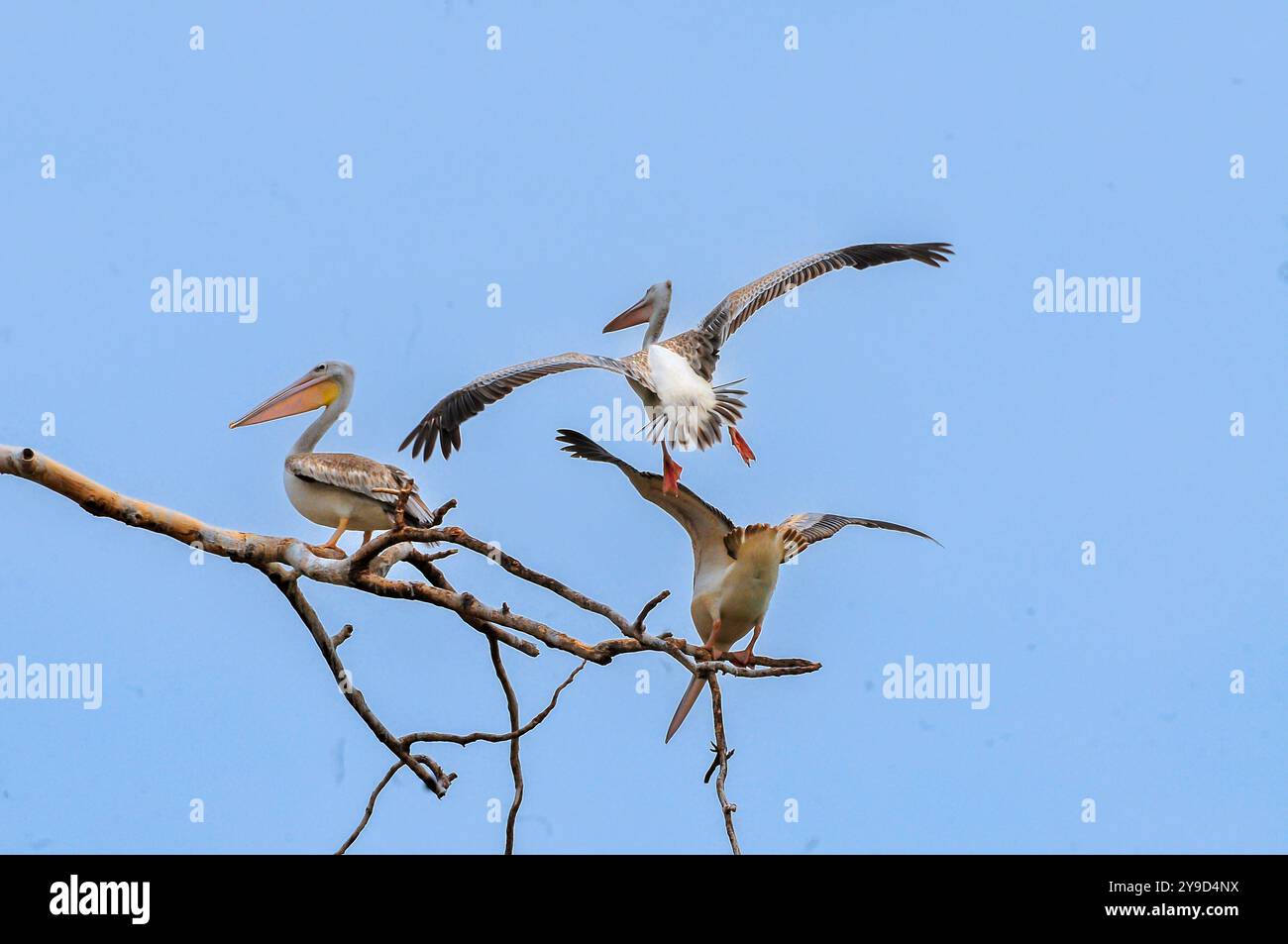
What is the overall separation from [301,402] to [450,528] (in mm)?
3342

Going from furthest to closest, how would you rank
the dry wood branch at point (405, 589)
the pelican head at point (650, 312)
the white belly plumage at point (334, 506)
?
1. the pelican head at point (650, 312)
2. the white belly plumage at point (334, 506)
3. the dry wood branch at point (405, 589)

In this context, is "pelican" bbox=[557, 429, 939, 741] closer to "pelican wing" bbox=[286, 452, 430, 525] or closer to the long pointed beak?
"pelican wing" bbox=[286, 452, 430, 525]

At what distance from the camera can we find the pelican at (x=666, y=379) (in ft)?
32.9

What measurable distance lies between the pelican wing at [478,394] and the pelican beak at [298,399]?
3.72 ft

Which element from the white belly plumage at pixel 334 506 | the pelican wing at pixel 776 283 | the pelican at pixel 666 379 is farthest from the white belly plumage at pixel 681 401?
the white belly plumage at pixel 334 506

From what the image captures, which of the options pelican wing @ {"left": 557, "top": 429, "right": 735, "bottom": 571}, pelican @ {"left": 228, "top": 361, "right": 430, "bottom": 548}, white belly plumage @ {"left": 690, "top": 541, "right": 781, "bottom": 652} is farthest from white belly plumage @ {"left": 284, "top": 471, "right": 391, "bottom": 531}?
white belly plumage @ {"left": 690, "top": 541, "right": 781, "bottom": 652}

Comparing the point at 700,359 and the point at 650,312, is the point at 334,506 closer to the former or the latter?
the point at 700,359

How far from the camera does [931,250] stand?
551 inches

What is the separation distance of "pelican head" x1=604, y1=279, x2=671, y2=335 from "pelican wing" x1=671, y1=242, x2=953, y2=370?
20.8 inches

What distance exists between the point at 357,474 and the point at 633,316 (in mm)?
4316

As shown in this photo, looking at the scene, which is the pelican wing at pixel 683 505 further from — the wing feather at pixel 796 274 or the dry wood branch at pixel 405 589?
the wing feather at pixel 796 274

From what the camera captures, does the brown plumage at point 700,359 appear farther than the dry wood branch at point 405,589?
Yes
